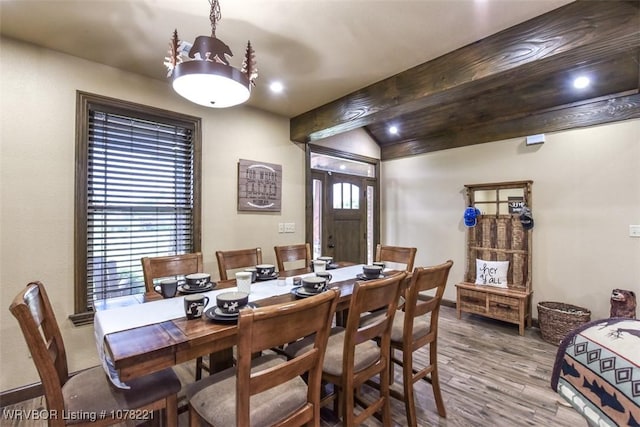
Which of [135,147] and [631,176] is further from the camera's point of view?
[631,176]

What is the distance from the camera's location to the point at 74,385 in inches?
54.6

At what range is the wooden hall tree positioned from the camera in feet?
11.2

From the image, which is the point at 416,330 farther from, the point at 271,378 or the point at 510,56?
the point at 510,56

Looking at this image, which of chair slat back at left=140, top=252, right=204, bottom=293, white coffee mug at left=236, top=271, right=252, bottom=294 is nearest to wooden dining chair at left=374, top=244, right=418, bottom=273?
white coffee mug at left=236, top=271, right=252, bottom=294

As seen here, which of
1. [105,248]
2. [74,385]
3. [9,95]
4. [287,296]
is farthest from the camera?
[105,248]

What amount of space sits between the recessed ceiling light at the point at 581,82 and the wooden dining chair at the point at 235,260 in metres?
3.65

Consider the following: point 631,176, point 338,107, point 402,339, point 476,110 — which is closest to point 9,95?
point 338,107

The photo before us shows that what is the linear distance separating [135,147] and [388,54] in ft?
7.76

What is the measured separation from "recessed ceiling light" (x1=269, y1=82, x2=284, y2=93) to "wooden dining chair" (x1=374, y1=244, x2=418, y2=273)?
198 cm

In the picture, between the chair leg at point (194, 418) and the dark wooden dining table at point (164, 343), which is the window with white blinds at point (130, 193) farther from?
the chair leg at point (194, 418)

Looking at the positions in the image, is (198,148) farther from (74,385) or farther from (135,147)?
(74,385)

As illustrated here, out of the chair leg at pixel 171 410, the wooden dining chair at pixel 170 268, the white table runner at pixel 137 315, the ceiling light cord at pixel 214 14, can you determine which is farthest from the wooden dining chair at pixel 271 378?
the ceiling light cord at pixel 214 14

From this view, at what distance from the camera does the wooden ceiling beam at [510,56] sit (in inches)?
65.4

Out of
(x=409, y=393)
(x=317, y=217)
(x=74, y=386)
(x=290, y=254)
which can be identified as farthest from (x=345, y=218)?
(x=74, y=386)
